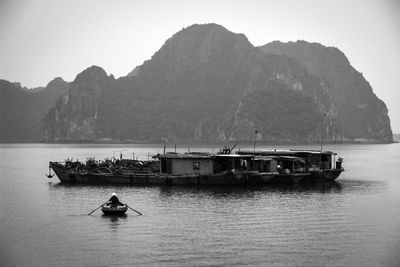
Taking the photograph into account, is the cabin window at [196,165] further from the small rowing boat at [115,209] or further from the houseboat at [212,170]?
the small rowing boat at [115,209]

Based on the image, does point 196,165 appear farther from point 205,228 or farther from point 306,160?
point 205,228

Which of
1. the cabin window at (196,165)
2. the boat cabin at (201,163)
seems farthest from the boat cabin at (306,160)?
the cabin window at (196,165)

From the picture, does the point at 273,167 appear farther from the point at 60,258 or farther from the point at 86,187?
the point at 60,258

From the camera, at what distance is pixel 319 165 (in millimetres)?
79500

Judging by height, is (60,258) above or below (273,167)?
below

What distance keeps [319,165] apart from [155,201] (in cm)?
3074

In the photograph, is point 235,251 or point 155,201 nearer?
point 235,251

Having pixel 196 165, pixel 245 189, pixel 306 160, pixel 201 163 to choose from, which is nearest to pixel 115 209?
pixel 196 165

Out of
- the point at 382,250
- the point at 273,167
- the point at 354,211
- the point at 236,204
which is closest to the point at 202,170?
the point at 273,167

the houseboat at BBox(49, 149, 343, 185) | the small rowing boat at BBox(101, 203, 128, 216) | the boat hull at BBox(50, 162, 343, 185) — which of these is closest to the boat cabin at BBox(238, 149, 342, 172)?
the houseboat at BBox(49, 149, 343, 185)

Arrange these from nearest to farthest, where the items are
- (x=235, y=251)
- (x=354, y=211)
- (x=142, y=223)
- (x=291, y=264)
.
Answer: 1. (x=291, y=264)
2. (x=235, y=251)
3. (x=142, y=223)
4. (x=354, y=211)

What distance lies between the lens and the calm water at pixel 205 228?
35062 millimetres

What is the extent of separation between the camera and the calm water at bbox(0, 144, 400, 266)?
35.1 metres

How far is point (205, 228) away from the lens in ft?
144
